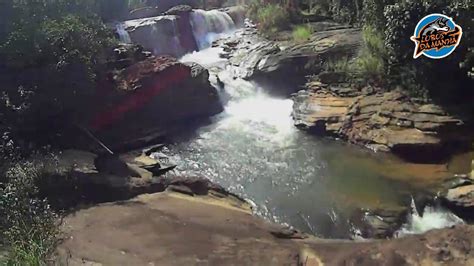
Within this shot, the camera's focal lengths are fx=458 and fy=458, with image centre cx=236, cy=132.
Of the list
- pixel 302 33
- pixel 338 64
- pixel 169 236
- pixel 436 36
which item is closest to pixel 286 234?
pixel 169 236

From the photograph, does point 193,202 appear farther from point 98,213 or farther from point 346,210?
point 346,210

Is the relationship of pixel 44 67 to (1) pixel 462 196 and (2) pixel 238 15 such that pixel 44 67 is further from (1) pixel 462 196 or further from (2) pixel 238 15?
(2) pixel 238 15

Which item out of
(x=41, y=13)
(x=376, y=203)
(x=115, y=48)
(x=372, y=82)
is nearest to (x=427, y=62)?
(x=372, y=82)

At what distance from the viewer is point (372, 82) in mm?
14695

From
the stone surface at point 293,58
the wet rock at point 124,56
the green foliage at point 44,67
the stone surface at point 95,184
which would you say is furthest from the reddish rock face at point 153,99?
the stone surface at point 95,184

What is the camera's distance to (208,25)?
23.9 m

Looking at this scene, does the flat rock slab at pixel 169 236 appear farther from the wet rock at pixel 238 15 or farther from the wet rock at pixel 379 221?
the wet rock at pixel 238 15

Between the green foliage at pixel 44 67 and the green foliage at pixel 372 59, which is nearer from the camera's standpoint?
the green foliage at pixel 44 67

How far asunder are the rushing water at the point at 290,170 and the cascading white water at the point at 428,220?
2 centimetres

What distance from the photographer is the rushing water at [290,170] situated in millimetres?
10016

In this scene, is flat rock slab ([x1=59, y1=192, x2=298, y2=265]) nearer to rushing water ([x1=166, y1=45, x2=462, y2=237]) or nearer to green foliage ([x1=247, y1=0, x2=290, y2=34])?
rushing water ([x1=166, y1=45, x2=462, y2=237])

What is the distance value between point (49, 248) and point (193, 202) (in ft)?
14.1

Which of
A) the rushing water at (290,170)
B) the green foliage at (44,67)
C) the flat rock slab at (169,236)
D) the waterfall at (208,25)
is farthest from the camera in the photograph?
the waterfall at (208,25)

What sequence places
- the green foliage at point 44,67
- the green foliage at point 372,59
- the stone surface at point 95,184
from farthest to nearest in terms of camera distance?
the green foliage at point 372,59 < the green foliage at point 44,67 < the stone surface at point 95,184
